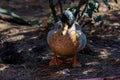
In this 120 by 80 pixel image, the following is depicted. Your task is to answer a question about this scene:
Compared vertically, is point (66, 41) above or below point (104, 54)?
above

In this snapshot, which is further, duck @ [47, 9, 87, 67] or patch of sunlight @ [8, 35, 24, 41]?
patch of sunlight @ [8, 35, 24, 41]

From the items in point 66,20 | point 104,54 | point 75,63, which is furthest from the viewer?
point 104,54

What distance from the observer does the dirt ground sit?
438 cm

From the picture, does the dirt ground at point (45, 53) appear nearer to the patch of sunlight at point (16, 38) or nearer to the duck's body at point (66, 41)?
the patch of sunlight at point (16, 38)

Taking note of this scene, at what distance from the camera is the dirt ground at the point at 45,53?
4.38 m

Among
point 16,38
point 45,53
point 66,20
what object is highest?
point 66,20

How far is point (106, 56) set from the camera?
16.1ft

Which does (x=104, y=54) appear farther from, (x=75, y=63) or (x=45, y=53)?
(x=45, y=53)

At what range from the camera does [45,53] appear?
5.00m

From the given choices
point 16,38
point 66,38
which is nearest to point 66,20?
point 66,38

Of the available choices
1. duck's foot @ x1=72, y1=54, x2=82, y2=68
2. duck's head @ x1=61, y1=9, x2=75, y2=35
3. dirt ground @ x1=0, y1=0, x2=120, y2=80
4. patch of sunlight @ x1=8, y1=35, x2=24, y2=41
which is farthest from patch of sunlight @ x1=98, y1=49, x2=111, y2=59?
patch of sunlight @ x1=8, y1=35, x2=24, y2=41

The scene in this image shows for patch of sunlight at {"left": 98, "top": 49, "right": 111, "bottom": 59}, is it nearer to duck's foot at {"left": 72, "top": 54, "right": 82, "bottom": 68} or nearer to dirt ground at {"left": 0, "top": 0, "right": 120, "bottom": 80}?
dirt ground at {"left": 0, "top": 0, "right": 120, "bottom": 80}

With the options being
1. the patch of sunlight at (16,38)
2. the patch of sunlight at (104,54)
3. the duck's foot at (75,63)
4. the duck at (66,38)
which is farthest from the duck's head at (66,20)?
the patch of sunlight at (16,38)

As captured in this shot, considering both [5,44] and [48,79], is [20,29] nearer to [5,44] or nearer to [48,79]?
[5,44]
